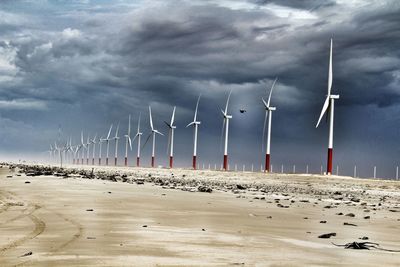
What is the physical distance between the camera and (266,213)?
20609mm

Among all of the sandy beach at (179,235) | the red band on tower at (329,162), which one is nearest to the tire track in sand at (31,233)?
the sandy beach at (179,235)

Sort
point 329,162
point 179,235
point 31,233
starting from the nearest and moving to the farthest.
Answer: point 31,233 → point 179,235 → point 329,162

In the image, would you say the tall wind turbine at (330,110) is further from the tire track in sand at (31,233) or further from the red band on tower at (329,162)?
the tire track in sand at (31,233)

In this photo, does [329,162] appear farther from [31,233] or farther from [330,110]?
[31,233]

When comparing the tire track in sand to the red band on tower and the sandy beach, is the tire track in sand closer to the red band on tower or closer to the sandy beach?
the sandy beach

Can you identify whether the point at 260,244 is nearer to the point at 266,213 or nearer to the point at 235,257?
the point at 235,257

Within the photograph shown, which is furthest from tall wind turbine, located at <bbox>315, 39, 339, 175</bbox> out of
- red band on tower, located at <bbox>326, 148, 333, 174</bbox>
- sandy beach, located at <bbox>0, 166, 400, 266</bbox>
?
sandy beach, located at <bbox>0, 166, 400, 266</bbox>

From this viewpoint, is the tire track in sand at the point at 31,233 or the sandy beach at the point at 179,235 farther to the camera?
the tire track in sand at the point at 31,233

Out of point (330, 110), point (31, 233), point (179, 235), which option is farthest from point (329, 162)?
point (31, 233)

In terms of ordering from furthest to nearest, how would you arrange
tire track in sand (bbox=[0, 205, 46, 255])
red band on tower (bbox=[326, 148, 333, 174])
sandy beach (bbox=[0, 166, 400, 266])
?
red band on tower (bbox=[326, 148, 333, 174])
tire track in sand (bbox=[0, 205, 46, 255])
sandy beach (bbox=[0, 166, 400, 266])

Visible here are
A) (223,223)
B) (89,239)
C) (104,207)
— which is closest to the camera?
(89,239)

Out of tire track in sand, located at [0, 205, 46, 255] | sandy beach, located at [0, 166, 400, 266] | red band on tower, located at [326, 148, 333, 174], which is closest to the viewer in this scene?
sandy beach, located at [0, 166, 400, 266]

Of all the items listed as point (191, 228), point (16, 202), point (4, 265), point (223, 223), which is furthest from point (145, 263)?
point (16, 202)

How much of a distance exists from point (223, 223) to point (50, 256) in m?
7.72
